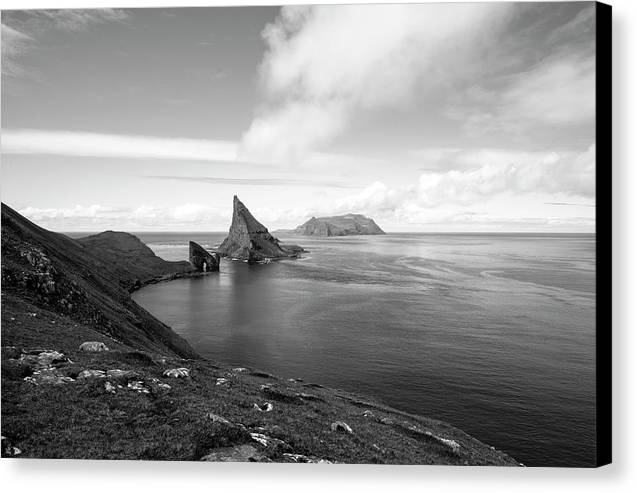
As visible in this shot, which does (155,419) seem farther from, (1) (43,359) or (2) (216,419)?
(1) (43,359)

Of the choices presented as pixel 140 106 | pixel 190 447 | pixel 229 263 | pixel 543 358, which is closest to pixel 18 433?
pixel 190 447

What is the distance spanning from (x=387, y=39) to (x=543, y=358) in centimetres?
2532

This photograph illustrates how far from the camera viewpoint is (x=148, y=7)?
602 inches

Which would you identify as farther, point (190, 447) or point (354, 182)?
point (354, 182)

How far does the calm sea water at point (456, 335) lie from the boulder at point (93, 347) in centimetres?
1504

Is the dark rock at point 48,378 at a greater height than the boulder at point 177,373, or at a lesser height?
greater

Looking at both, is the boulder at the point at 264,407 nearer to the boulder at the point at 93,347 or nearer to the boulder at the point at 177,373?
the boulder at the point at 177,373

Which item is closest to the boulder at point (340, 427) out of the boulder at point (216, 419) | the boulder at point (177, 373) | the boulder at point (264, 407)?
the boulder at point (264, 407)

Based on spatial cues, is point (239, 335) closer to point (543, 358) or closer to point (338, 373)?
point (338, 373)

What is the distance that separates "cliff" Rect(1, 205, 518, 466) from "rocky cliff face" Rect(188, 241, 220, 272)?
75.0m

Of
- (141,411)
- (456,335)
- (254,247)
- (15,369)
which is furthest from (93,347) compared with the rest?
(254,247)

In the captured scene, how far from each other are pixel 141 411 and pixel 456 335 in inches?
1149

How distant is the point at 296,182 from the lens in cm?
2289

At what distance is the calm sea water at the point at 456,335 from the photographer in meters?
20.0
